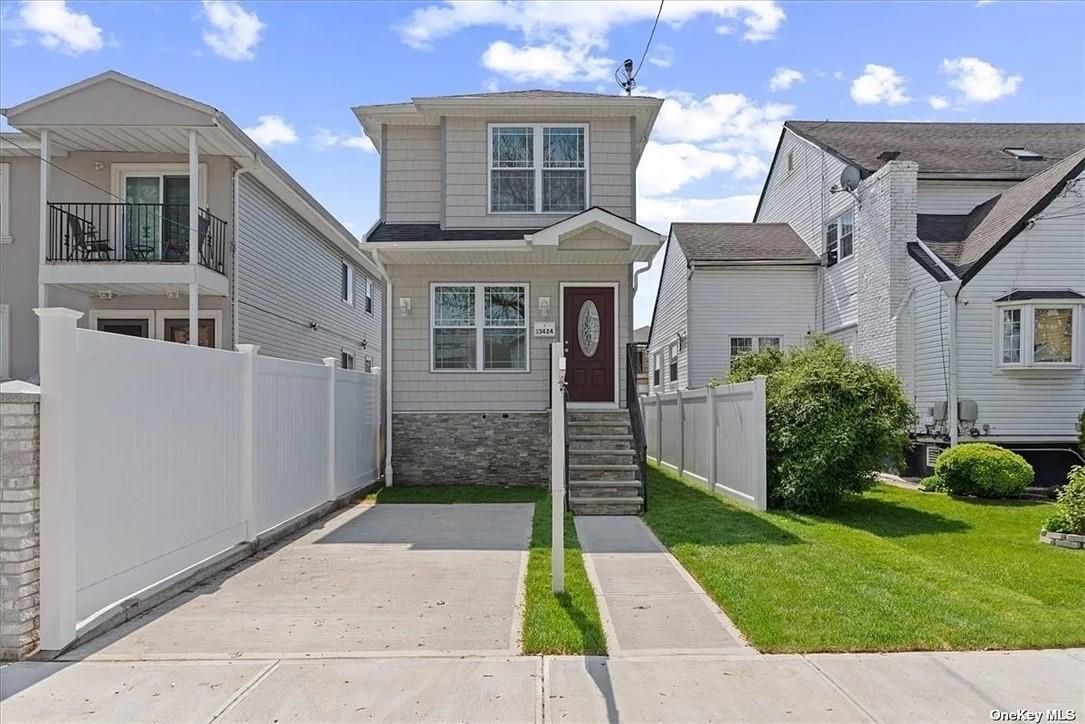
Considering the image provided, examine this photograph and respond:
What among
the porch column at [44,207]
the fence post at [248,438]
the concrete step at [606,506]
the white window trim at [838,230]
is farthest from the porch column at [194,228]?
the white window trim at [838,230]

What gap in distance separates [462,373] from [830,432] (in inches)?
251

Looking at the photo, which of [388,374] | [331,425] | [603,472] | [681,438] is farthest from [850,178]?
[331,425]

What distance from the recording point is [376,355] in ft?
84.9

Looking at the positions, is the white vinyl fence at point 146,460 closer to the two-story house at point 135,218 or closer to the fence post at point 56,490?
the fence post at point 56,490

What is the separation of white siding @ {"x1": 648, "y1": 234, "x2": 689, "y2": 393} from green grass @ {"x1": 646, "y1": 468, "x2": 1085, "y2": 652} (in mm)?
10122

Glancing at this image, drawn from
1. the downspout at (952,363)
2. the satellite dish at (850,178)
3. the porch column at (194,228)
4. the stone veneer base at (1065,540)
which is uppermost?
the satellite dish at (850,178)

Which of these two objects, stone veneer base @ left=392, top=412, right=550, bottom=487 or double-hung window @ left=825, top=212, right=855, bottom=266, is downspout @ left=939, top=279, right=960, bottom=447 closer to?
double-hung window @ left=825, top=212, right=855, bottom=266

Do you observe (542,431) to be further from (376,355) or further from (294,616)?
(376,355)

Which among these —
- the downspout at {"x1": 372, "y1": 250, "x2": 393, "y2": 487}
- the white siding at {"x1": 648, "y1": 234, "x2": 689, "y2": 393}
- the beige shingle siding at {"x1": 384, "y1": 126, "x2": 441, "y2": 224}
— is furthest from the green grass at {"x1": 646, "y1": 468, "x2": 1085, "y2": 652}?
the white siding at {"x1": 648, "y1": 234, "x2": 689, "y2": 393}

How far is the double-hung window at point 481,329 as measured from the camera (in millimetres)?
13414

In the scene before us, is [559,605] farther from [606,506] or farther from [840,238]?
[840,238]

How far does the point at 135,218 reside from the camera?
13406mm

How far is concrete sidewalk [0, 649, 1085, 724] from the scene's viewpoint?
12.8 ft

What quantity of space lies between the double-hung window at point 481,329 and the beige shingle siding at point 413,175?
160 cm
